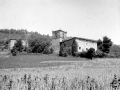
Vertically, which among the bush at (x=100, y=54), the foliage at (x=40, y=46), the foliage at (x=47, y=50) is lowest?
the bush at (x=100, y=54)

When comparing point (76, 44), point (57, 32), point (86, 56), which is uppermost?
point (57, 32)

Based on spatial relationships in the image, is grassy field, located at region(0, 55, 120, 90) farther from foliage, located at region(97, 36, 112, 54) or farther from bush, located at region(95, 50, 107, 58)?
foliage, located at region(97, 36, 112, 54)

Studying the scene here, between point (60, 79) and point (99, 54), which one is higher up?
point (99, 54)

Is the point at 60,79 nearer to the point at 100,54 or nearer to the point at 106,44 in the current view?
the point at 100,54

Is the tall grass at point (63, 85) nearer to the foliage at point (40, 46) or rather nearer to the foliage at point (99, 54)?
the foliage at point (99, 54)

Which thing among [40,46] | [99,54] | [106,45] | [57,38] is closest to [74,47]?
[106,45]

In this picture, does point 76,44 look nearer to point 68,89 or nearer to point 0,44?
point 68,89

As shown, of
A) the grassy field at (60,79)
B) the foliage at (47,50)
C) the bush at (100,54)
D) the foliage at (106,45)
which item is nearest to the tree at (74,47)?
the foliage at (106,45)

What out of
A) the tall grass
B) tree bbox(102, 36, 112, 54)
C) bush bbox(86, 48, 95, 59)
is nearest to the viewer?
the tall grass

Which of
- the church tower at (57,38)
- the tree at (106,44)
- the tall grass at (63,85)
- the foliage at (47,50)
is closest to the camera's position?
the tall grass at (63,85)

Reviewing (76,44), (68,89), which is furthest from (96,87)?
(76,44)

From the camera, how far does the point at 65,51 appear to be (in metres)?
52.0

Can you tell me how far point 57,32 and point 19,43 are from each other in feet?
68.6

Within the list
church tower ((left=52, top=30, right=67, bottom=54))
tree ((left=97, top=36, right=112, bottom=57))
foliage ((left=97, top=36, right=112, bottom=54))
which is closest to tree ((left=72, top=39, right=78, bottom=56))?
tree ((left=97, top=36, right=112, bottom=57))
